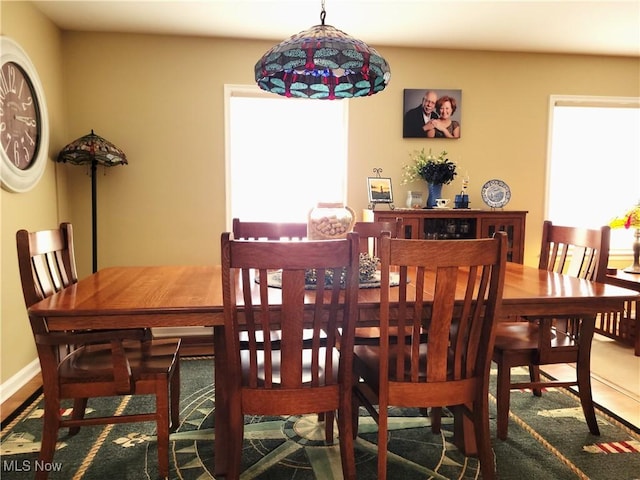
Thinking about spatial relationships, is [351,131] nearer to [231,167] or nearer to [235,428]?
[231,167]

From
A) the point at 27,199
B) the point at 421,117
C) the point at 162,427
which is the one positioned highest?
the point at 421,117

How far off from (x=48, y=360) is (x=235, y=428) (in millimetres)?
733

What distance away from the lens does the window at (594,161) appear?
431 cm

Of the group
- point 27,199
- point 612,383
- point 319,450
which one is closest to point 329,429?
point 319,450

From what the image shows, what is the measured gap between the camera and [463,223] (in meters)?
3.79

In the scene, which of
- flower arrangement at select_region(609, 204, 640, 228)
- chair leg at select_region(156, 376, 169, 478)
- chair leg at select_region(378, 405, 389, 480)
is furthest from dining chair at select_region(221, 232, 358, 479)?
flower arrangement at select_region(609, 204, 640, 228)

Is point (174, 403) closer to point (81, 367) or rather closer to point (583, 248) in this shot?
point (81, 367)

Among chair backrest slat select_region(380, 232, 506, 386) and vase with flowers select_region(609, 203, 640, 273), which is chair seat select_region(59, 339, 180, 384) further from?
vase with flowers select_region(609, 203, 640, 273)

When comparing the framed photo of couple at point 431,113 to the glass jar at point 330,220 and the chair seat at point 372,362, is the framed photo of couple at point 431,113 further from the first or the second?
the chair seat at point 372,362

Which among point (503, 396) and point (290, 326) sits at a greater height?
point (290, 326)

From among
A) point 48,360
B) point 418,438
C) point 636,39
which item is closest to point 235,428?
point 48,360

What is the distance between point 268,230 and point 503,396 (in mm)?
1469

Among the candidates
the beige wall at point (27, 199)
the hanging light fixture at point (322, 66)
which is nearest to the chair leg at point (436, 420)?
the hanging light fixture at point (322, 66)

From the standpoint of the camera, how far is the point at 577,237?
2.35 m
